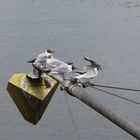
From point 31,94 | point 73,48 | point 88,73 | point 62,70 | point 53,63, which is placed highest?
point 88,73

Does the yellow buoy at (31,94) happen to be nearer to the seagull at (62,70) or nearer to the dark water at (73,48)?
the seagull at (62,70)

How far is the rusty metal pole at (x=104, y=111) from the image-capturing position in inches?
251

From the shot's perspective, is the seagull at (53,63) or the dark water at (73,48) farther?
the dark water at (73,48)

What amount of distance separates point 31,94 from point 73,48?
23785 mm

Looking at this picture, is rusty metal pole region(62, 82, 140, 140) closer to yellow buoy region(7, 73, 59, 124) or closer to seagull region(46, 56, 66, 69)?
seagull region(46, 56, 66, 69)

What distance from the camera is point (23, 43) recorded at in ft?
116

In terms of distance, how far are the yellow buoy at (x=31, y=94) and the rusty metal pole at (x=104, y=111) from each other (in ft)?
6.61

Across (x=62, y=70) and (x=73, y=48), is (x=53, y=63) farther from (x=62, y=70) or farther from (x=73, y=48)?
(x=73, y=48)

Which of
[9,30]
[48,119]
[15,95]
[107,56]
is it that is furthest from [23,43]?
[15,95]

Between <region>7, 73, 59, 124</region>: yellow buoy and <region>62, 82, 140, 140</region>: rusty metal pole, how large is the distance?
2.01 metres

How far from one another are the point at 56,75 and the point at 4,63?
920 inches

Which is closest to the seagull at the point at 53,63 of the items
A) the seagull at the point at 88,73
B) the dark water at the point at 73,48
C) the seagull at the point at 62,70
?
the seagull at the point at 62,70

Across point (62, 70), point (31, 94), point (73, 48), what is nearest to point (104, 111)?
point (62, 70)

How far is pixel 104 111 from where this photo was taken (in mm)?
6824
